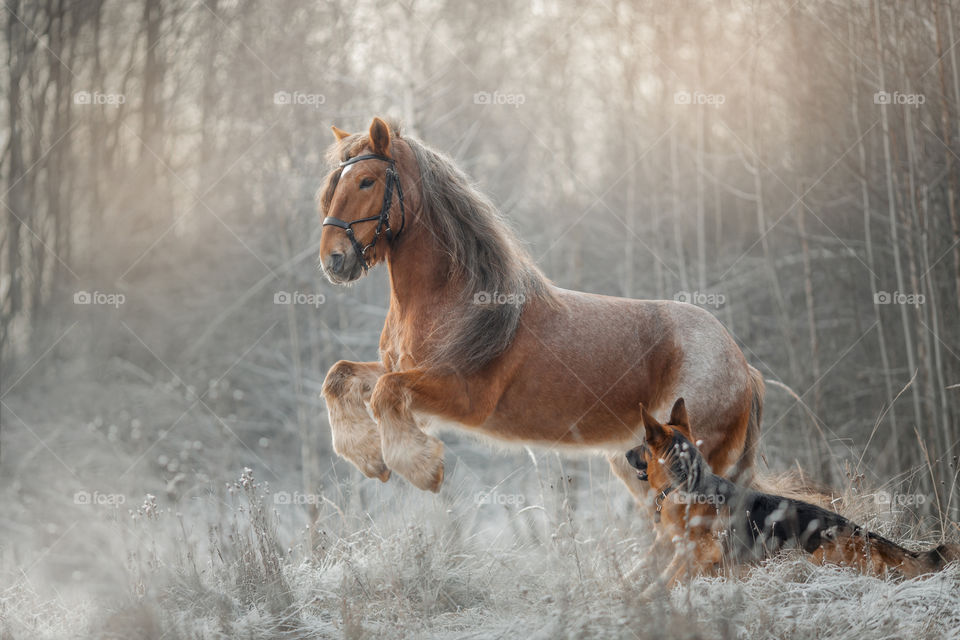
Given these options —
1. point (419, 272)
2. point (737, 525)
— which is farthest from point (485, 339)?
point (737, 525)

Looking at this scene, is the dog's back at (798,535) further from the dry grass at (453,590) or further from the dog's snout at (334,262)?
the dog's snout at (334,262)

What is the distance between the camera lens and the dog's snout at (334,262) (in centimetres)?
521

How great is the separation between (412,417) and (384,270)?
38.8 feet

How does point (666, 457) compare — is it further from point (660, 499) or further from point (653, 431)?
point (660, 499)

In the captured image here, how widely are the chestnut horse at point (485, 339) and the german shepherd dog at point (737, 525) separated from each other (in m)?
0.60

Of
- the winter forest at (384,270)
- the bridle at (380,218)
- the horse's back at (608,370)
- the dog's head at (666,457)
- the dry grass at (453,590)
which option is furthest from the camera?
the winter forest at (384,270)

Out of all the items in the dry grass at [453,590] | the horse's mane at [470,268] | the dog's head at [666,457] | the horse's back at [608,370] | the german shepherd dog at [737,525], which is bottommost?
the dry grass at [453,590]

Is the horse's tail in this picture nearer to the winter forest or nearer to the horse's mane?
the winter forest

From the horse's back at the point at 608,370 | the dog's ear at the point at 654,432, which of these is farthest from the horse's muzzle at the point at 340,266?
the dog's ear at the point at 654,432

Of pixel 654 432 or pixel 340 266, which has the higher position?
pixel 340 266

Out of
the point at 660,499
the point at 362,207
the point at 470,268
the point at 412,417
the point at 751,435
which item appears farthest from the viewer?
the point at 751,435

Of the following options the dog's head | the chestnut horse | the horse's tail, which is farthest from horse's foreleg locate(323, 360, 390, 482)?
the horse's tail

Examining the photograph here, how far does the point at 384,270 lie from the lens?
55.0ft

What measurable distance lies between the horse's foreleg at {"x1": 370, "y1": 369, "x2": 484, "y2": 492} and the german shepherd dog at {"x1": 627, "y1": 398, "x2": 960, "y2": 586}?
1200 mm
